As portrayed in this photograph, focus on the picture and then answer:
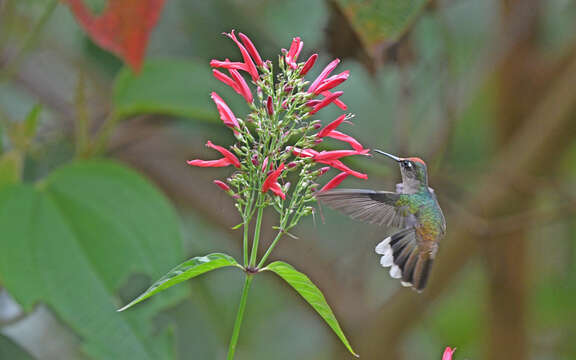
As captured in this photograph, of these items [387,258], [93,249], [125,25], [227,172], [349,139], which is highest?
[125,25]

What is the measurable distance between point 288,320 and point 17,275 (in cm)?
201

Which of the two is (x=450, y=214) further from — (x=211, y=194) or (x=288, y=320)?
(x=288, y=320)

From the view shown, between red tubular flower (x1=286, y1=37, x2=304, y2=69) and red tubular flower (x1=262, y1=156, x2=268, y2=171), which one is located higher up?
red tubular flower (x1=286, y1=37, x2=304, y2=69)

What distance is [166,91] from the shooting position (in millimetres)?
1406

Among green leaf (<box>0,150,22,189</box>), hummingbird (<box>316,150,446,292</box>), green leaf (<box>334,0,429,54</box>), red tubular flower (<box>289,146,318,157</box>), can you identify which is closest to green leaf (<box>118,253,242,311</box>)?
red tubular flower (<box>289,146,318,157</box>)

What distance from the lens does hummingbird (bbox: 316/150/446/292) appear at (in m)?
0.92

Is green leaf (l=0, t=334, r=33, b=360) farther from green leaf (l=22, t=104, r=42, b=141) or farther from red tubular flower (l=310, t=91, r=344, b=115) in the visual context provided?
red tubular flower (l=310, t=91, r=344, b=115)

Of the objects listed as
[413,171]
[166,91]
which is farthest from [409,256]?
[166,91]

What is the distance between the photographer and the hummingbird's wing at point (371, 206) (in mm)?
813

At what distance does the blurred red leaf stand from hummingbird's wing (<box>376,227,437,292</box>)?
1.76 feet

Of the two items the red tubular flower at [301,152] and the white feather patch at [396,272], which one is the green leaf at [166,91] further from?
the red tubular flower at [301,152]

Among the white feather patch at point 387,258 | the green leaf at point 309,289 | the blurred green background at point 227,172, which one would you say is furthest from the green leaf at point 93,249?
the green leaf at point 309,289

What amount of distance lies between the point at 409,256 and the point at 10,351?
1.98ft

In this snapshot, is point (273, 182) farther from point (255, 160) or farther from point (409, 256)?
point (409, 256)
